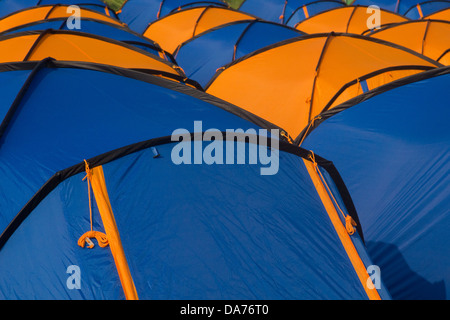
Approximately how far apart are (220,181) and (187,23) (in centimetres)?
882

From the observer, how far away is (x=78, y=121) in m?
3.73

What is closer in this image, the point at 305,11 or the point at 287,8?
the point at 305,11

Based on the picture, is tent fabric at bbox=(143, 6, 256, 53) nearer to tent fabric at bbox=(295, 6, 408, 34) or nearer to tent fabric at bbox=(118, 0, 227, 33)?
tent fabric at bbox=(118, 0, 227, 33)

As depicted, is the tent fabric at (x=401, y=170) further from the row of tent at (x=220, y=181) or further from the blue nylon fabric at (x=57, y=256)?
the blue nylon fabric at (x=57, y=256)

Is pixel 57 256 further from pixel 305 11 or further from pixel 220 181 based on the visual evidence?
pixel 305 11

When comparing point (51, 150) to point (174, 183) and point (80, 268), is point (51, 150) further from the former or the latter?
point (80, 268)

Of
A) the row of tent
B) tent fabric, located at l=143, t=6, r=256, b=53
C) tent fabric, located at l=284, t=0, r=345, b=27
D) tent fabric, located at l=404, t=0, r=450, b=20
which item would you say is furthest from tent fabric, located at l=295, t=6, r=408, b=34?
the row of tent

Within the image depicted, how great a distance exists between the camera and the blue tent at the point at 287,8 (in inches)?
532

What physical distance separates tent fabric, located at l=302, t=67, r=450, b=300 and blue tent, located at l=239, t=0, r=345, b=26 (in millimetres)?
9287

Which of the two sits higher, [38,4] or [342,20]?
[38,4]

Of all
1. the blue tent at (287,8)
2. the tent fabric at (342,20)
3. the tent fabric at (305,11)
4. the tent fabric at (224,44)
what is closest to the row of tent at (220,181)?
the tent fabric at (224,44)


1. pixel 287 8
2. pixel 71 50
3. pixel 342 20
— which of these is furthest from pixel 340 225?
pixel 287 8

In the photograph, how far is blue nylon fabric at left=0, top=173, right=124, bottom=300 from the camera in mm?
2264

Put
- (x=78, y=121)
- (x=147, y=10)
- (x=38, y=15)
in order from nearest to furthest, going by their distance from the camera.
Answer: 1. (x=78, y=121)
2. (x=38, y=15)
3. (x=147, y=10)
